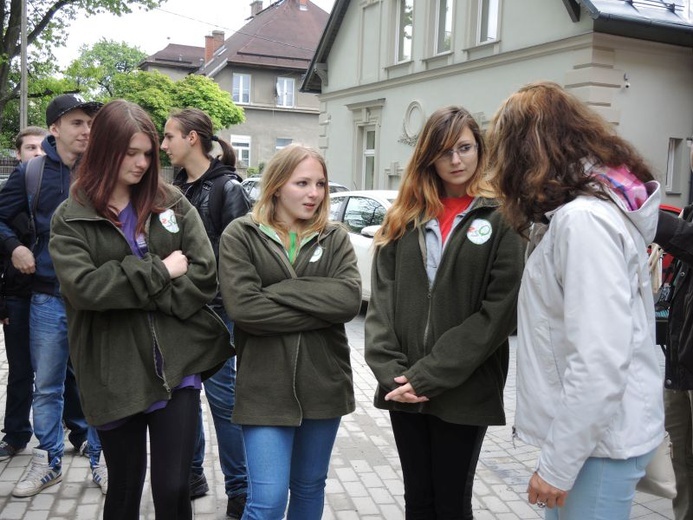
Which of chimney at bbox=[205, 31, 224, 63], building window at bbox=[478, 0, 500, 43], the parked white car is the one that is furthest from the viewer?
chimney at bbox=[205, 31, 224, 63]

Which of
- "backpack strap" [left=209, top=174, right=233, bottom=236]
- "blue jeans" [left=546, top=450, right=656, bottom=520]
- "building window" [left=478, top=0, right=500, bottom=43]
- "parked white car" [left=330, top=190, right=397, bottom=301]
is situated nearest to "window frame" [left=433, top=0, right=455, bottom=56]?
"building window" [left=478, top=0, right=500, bottom=43]

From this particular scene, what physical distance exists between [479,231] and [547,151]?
68cm

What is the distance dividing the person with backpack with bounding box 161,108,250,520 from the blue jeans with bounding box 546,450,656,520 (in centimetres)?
205

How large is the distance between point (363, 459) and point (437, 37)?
16816 millimetres

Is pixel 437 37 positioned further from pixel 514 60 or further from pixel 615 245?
pixel 615 245

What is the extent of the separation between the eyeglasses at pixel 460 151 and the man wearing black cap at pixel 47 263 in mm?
2101

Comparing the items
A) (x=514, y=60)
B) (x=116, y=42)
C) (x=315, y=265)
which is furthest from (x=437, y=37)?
(x=116, y=42)

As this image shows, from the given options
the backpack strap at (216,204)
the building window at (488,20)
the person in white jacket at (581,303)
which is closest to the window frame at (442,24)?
the building window at (488,20)

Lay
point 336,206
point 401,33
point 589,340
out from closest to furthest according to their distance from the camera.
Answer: point 589,340 → point 336,206 → point 401,33

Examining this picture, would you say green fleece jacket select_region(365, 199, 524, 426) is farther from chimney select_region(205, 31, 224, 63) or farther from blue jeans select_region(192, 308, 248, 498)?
chimney select_region(205, 31, 224, 63)

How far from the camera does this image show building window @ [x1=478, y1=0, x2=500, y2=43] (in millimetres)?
17938

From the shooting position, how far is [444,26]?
65.0 ft

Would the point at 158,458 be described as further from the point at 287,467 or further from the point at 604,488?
the point at 604,488

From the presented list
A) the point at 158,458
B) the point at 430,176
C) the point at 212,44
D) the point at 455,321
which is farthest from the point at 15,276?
the point at 212,44
